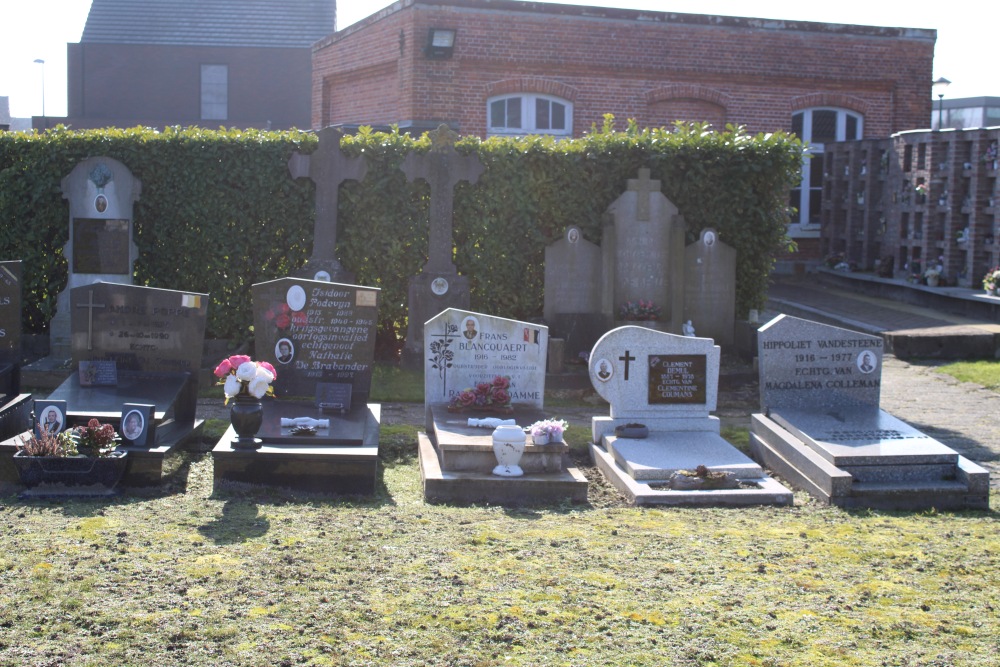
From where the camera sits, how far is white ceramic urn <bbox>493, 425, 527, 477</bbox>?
7.43 meters

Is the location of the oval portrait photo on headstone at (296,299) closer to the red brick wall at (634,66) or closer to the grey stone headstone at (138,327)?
the grey stone headstone at (138,327)

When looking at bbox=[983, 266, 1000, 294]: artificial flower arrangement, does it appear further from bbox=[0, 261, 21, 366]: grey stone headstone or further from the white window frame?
the white window frame

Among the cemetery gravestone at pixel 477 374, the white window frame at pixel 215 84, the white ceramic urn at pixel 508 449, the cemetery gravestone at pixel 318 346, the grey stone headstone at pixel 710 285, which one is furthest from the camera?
the white window frame at pixel 215 84

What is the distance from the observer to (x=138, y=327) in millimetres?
8578

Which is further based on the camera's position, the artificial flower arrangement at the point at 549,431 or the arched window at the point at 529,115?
the arched window at the point at 529,115

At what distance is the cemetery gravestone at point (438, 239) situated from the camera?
11.9 metres

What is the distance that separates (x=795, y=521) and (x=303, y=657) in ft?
11.6

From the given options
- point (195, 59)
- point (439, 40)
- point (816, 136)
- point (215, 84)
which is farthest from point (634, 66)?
point (195, 59)

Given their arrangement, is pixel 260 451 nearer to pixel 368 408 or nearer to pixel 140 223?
pixel 368 408

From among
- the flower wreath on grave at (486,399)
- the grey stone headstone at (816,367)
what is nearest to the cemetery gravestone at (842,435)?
the grey stone headstone at (816,367)

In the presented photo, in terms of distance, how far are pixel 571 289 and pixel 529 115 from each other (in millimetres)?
9061

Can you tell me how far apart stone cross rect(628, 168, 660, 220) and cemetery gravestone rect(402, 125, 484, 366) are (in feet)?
5.88

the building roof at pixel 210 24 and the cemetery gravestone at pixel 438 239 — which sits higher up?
the building roof at pixel 210 24

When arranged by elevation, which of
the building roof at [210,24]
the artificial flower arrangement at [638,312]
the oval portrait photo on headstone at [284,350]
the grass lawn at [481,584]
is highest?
the building roof at [210,24]
